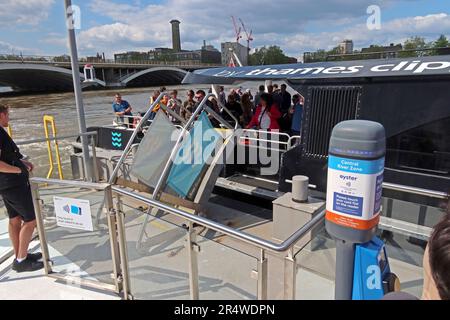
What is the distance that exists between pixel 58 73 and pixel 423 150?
171ft

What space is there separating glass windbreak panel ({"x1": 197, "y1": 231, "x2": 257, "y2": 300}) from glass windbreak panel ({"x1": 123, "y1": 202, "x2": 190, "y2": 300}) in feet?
0.54

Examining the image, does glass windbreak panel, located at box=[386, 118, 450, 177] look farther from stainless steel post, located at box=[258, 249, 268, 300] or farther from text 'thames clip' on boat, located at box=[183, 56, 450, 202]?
stainless steel post, located at box=[258, 249, 268, 300]

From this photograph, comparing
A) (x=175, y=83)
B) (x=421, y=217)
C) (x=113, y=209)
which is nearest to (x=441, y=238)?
(x=113, y=209)

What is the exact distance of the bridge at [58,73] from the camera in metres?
44.8

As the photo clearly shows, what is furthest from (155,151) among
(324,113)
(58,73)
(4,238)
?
(58,73)

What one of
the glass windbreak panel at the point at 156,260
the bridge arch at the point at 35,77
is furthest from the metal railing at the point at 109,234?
the bridge arch at the point at 35,77

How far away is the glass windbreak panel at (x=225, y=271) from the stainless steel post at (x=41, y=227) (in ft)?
6.06

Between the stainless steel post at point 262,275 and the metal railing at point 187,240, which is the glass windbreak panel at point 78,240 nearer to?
the metal railing at point 187,240

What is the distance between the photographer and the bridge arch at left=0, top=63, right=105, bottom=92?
42.8 metres

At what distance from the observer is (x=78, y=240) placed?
3625mm

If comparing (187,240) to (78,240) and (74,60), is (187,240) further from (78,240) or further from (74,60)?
(74,60)
